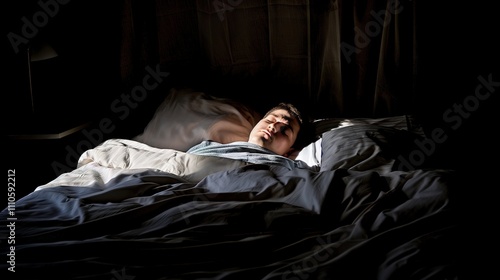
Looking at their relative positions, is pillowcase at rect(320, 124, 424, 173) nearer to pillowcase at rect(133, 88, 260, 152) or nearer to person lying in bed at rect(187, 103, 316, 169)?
person lying in bed at rect(187, 103, 316, 169)

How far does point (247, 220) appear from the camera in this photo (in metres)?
1.38

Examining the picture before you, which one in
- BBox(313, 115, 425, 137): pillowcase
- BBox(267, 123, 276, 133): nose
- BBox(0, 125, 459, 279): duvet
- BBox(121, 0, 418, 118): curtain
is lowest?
BBox(0, 125, 459, 279): duvet

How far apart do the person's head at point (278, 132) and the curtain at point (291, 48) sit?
14.3 inches

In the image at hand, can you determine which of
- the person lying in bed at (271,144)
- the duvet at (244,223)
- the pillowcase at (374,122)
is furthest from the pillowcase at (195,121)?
the duvet at (244,223)

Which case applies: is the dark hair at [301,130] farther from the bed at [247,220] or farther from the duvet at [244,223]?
the duvet at [244,223]

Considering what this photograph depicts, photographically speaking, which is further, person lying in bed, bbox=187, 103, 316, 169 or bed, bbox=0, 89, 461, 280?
person lying in bed, bbox=187, 103, 316, 169

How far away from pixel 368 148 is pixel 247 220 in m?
0.72

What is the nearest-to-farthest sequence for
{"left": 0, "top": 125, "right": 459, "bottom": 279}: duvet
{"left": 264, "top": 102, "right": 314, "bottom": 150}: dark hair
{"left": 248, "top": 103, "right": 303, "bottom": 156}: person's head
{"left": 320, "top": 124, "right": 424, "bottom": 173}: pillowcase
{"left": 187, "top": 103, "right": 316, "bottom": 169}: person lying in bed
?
{"left": 0, "top": 125, "right": 459, "bottom": 279}: duvet < {"left": 320, "top": 124, "right": 424, "bottom": 173}: pillowcase < {"left": 187, "top": 103, "right": 316, "bottom": 169}: person lying in bed < {"left": 248, "top": 103, "right": 303, "bottom": 156}: person's head < {"left": 264, "top": 102, "right": 314, "bottom": 150}: dark hair

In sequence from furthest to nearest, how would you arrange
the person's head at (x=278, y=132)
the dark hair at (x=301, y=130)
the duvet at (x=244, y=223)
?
the dark hair at (x=301, y=130) → the person's head at (x=278, y=132) → the duvet at (x=244, y=223)

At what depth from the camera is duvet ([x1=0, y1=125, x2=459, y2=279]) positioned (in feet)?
3.70

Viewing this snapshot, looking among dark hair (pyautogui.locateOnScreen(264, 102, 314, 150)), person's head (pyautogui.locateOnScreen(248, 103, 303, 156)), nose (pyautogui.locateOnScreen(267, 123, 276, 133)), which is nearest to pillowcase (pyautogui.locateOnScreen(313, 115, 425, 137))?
dark hair (pyautogui.locateOnScreen(264, 102, 314, 150))

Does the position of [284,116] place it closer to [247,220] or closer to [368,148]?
[368,148]

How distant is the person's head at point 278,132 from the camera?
2.21 m

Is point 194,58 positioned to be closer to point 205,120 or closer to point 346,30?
point 205,120
